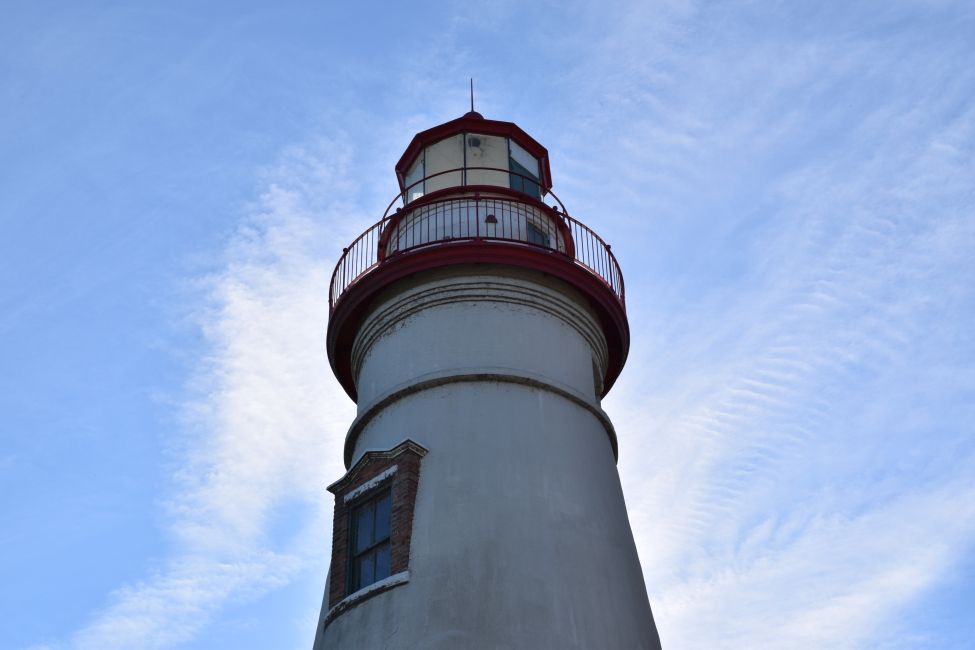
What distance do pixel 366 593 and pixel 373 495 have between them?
140cm

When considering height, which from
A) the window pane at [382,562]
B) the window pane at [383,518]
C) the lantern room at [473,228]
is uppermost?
the lantern room at [473,228]

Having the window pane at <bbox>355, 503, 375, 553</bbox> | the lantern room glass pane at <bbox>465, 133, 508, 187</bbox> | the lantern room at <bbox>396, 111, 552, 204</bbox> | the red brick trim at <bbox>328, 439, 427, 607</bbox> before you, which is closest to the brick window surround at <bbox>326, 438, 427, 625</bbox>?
the red brick trim at <bbox>328, 439, 427, 607</bbox>

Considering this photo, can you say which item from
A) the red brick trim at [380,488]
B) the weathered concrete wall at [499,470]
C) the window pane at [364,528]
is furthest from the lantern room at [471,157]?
the window pane at [364,528]

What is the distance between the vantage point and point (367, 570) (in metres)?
12.3

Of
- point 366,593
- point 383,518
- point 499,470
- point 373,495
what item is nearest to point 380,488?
point 373,495

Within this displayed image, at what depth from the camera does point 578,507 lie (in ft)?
41.0

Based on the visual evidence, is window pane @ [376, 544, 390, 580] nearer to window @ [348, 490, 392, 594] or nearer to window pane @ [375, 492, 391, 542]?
window @ [348, 490, 392, 594]

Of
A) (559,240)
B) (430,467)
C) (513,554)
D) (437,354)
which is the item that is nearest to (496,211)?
(559,240)

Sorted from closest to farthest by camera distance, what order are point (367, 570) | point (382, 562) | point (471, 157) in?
point (382, 562)
point (367, 570)
point (471, 157)

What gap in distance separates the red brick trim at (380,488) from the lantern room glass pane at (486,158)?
5.88 metres

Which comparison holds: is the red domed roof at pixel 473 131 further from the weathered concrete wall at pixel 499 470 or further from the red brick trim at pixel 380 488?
the red brick trim at pixel 380 488

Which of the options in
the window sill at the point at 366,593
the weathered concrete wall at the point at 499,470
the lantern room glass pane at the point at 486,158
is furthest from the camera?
the lantern room glass pane at the point at 486,158

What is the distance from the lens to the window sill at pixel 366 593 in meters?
11.6

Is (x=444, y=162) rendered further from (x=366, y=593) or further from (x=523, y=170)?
(x=366, y=593)
